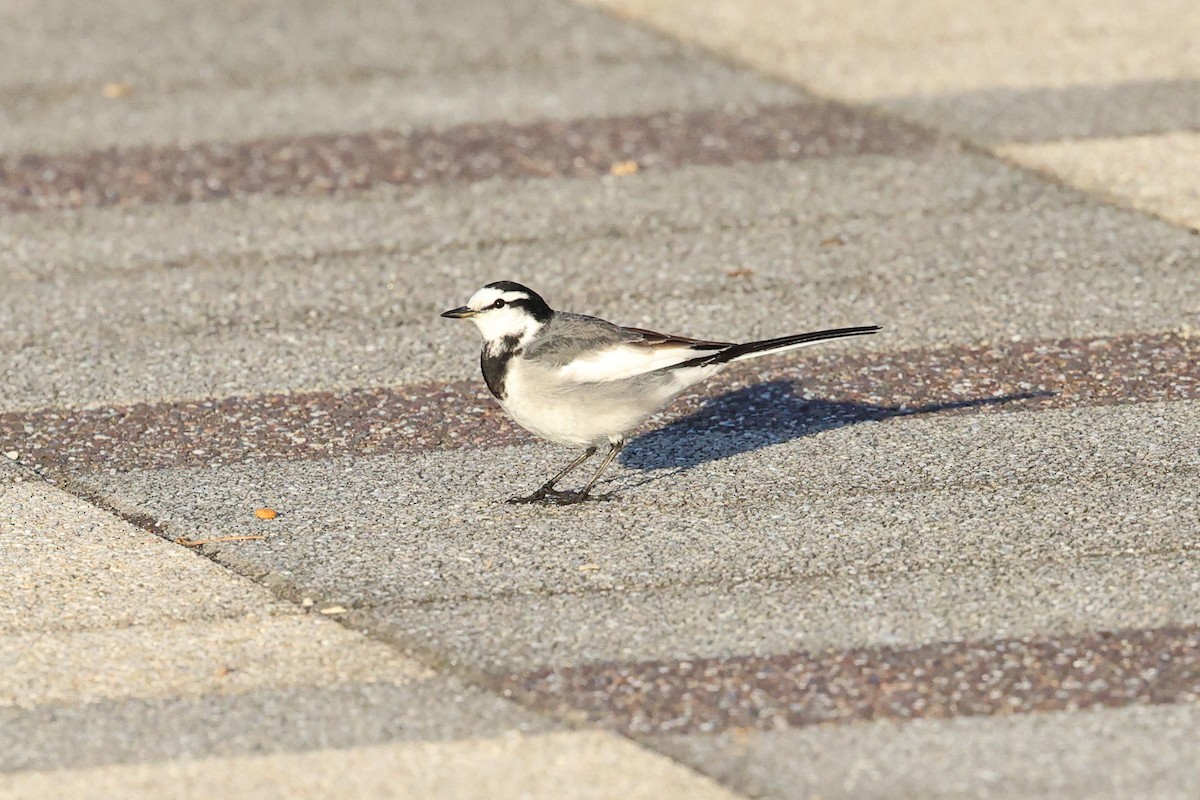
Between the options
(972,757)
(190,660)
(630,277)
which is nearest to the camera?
(972,757)

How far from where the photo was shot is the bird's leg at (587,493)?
624 cm

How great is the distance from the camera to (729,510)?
20.0 feet

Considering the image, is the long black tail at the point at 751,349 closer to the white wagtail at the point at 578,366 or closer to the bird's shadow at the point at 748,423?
the white wagtail at the point at 578,366

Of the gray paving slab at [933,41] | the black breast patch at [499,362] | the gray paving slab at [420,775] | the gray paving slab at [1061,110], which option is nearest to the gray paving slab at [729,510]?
the black breast patch at [499,362]

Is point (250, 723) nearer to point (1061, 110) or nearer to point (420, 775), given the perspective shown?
point (420, 775)

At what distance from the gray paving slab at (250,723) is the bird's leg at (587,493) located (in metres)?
1.43

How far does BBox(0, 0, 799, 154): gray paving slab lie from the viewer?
443 inches

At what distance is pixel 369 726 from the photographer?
4641 mm

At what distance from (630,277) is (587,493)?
2581 mm

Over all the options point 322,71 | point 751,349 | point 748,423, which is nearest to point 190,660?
point 751,349

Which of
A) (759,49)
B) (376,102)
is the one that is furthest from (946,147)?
(376,102)

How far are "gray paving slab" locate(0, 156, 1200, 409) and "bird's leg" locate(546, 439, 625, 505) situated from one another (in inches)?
52.4

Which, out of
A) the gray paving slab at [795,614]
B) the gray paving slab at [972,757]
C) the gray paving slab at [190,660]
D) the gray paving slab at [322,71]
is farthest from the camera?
the gray paving slab at [322,71]

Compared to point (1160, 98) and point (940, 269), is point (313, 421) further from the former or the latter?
point (1160, 98)
